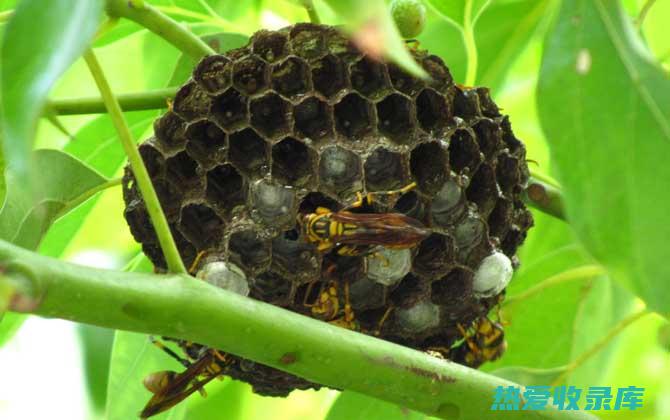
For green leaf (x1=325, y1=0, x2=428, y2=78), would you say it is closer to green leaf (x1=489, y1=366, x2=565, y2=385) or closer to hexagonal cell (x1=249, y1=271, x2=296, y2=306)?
hexagonal cell (x1=249, y1=271, x2=296, y2=306)

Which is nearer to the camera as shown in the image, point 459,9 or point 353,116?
point 353,116

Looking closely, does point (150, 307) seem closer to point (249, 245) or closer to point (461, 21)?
point (249, 245)

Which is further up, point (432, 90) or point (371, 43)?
point (432, 90)

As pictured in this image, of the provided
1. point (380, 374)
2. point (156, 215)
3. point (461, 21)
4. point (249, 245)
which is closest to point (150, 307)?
point (156, 215)

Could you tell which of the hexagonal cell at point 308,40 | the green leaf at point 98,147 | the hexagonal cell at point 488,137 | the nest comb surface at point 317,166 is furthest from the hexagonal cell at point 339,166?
the green leaf at point 98,147

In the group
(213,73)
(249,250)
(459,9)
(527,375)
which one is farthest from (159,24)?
(527,375)

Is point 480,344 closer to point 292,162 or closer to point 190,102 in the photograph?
point 292,162
